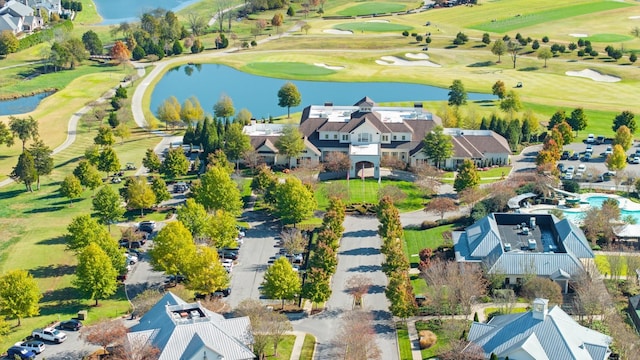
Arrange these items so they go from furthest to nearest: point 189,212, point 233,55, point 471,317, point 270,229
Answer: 1. point 233,55
2. point 270,229
3. point 189,212
4. point 471,317

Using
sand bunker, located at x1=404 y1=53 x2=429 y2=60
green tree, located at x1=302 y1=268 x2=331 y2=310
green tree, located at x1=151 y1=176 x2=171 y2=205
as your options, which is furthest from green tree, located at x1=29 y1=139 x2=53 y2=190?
sand bunker, located at x1=404 y1=53 x2=429 y2=60

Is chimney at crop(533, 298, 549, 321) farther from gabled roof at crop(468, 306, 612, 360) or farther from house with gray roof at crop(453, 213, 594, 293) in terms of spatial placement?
house with gray roof at crop(453, 213, 594, 293)

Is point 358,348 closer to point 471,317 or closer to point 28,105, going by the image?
point 471,317

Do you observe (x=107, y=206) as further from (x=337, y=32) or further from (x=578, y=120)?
(x=337, y=32)

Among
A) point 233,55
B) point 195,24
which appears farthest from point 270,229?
point 195,24

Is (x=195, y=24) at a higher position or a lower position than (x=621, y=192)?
higher

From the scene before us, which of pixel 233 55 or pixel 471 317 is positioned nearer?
pixel 471 317
